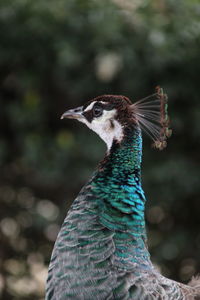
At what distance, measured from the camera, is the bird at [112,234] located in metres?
1.84

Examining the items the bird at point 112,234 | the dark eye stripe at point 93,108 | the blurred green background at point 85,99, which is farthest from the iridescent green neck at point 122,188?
the blurred green background at point 85,99

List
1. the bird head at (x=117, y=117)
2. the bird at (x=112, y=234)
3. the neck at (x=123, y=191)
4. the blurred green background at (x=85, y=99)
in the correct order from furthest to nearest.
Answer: the blurred green background at (x=85, y=99) → the bird head at (x=117, y=117) → the neck at (x=123, y=191) → the bird at (x=112, y=234)

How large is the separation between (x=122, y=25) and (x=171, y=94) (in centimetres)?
47

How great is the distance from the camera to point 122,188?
6.59 feet

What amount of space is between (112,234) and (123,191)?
0.16 m

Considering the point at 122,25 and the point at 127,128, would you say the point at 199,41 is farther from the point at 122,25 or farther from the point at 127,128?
the point at 127,128

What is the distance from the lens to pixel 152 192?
11.3ft

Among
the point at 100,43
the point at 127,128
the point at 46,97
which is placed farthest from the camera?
the point at 46,97

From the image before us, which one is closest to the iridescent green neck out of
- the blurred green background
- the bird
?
the bird

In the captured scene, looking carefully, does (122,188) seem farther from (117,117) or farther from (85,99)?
(85,99)

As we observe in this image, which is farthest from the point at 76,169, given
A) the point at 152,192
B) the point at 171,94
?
the point at 171,94

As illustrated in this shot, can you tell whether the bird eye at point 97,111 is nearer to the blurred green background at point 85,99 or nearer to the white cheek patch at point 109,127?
the white cheek patch at point 109,127

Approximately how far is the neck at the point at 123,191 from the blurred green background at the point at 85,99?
127 centimetres

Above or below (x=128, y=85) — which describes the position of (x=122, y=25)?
above
